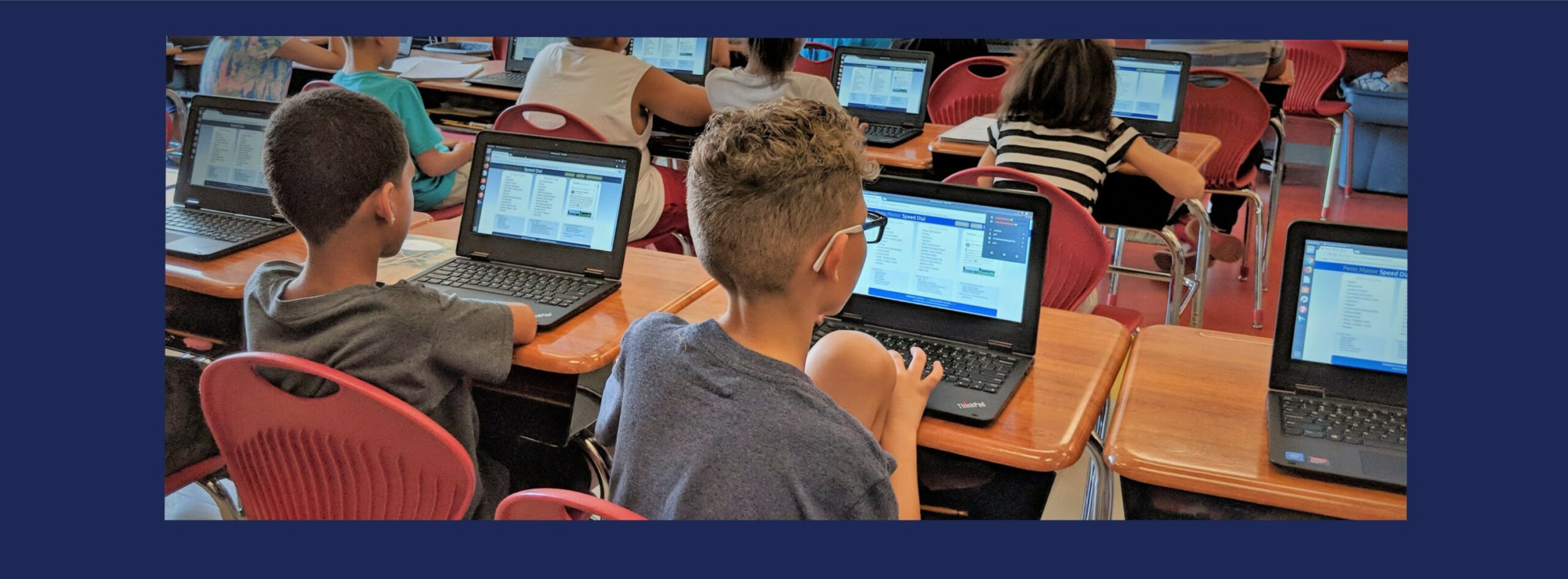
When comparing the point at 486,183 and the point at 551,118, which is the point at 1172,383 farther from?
the point at 551,118

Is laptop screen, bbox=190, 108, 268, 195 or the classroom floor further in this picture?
laptop screen, bbox=190, 108, 268, 195

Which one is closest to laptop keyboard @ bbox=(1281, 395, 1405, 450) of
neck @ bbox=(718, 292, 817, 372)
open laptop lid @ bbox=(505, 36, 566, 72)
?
neck @ bbox=(718, 292, 817, 372)

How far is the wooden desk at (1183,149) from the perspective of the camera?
3.28 m

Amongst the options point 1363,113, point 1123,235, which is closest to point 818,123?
point 1123,235

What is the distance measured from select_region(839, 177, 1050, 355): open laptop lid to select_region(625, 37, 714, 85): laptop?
9.50 ft

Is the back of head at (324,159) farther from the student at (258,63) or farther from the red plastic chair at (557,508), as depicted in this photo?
the student at (258,63)

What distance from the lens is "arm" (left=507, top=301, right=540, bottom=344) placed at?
1700 mm

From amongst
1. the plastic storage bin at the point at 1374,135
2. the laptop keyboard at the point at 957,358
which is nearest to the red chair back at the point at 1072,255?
the laptop keyboard at the point at 957,358

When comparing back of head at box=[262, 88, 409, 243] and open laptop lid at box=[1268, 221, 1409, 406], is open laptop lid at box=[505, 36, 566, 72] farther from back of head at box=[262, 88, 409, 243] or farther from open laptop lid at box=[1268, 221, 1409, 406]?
open laptop lid at box=[1268, 221, 1409, 406]

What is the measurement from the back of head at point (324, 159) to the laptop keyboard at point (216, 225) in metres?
0.71

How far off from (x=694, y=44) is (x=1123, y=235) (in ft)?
6.12

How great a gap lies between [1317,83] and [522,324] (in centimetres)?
438

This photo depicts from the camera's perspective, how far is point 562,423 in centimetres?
194

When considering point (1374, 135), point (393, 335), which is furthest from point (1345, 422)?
point (1374, 135)
